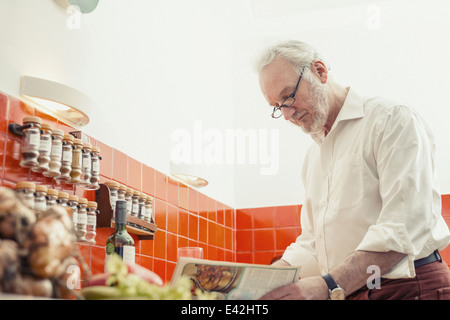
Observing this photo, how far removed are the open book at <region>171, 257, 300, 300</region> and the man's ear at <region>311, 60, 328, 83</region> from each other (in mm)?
1015

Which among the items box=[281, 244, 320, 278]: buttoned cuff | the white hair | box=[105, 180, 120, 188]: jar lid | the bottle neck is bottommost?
box=[281, 244, 320, 278]: buttoned cuff

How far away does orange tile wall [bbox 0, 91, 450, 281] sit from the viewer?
2023 mm

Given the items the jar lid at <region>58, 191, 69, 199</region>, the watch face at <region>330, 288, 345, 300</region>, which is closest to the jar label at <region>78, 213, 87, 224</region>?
the jar lid at <region>58, 191, 69, 199</region>

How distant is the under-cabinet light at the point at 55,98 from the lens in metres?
2.08

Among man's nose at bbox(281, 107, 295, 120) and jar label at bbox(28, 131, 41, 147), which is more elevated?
man's nose at bbox(281, 107, 295, 120)

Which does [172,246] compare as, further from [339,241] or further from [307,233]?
[339,241]

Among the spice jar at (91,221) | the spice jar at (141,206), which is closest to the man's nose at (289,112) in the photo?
the spice jar at (91,221)

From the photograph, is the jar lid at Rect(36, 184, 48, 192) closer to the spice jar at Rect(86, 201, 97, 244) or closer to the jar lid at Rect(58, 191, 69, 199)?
the jar lid at Rect(58, 191, 69, 199)

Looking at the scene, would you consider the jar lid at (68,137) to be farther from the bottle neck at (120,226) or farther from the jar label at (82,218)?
the bottle neck at (120,226)

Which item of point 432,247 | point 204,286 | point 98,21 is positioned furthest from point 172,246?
point 204,286

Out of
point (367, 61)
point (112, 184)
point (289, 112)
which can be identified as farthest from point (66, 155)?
point (367, 61)

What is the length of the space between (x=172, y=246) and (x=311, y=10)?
2.45 m
